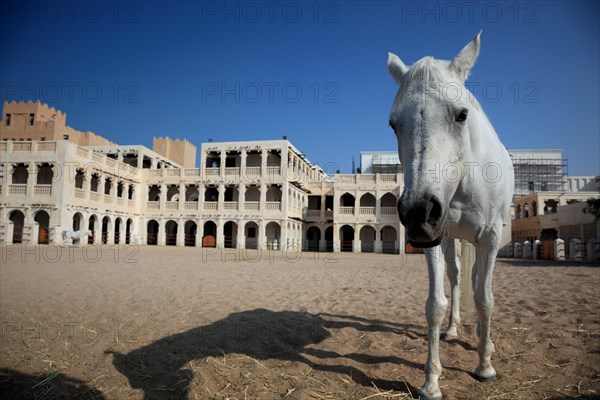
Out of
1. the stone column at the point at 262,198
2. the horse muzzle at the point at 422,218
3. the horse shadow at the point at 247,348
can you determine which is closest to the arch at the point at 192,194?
the stone column at the point at 262,198

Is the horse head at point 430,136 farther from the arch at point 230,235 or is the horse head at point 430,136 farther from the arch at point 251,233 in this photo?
the arch at point 251,233

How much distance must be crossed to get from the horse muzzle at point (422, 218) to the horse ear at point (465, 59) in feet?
3.42

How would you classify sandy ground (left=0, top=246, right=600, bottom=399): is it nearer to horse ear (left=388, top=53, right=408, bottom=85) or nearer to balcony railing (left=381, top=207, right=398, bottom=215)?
horse ear (left=388, top=53, right=408, bottom=85)

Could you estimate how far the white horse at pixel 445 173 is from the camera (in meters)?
1.95

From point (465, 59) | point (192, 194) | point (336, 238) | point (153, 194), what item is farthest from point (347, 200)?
point (465, 59)

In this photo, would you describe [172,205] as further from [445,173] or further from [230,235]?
[445,173]

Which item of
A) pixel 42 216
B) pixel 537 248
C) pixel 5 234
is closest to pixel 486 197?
pixel 537 248

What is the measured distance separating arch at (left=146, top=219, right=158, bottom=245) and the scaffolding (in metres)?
49.5

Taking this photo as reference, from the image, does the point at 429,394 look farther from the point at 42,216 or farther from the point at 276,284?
the point at 42,216

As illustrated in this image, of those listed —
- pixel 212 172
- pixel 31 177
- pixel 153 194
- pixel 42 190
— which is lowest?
pixel 42 190

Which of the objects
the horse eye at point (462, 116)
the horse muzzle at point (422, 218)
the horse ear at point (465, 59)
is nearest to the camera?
the horse muzzle at point (422, 218)

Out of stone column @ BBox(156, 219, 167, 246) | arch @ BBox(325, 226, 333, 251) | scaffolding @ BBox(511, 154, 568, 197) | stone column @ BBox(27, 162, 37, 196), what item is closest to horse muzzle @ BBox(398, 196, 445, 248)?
stone column @ BBox(27, 162, 37, 196)

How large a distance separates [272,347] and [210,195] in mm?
38659

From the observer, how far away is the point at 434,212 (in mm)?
1954
